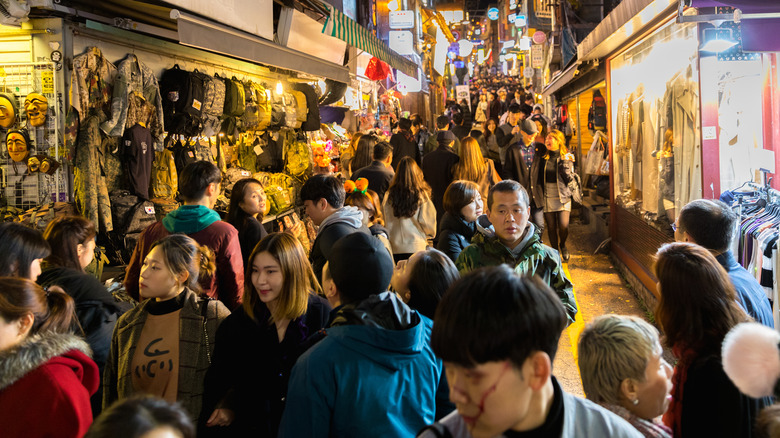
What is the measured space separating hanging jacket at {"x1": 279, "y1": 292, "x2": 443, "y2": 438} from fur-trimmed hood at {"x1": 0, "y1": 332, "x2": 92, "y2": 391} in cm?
100

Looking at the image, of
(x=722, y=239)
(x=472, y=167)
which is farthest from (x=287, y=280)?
(x=472, y=167)

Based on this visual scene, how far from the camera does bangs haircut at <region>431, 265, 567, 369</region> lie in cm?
134

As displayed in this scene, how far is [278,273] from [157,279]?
2.22ft

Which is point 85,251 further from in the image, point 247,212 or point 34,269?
point 247,212

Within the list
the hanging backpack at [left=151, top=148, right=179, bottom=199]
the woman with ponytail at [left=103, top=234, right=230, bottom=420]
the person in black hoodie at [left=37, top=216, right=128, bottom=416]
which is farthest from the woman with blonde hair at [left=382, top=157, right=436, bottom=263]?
the woman with ponytail at [left=103, top=234, right=230, bottom=420]

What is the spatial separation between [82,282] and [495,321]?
9.47ft

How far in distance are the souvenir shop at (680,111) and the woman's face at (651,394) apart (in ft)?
12.3

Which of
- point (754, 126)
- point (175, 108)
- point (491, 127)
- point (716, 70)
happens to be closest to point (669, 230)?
point (754, 126)

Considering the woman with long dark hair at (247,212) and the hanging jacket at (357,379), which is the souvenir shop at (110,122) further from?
the hanging jacket at (357,379)

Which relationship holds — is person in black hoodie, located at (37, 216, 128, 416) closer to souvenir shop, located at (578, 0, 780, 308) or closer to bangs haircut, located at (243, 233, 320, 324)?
bangs haircut, located at (243, 233, 320, 324)

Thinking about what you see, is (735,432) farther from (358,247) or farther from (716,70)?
(716,70)

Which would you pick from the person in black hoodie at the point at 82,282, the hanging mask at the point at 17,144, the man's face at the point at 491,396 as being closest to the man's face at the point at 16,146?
the hanging mask at the point at 17,144

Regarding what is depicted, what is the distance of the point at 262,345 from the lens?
2.88 metres

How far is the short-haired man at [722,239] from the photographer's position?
3072 mm
